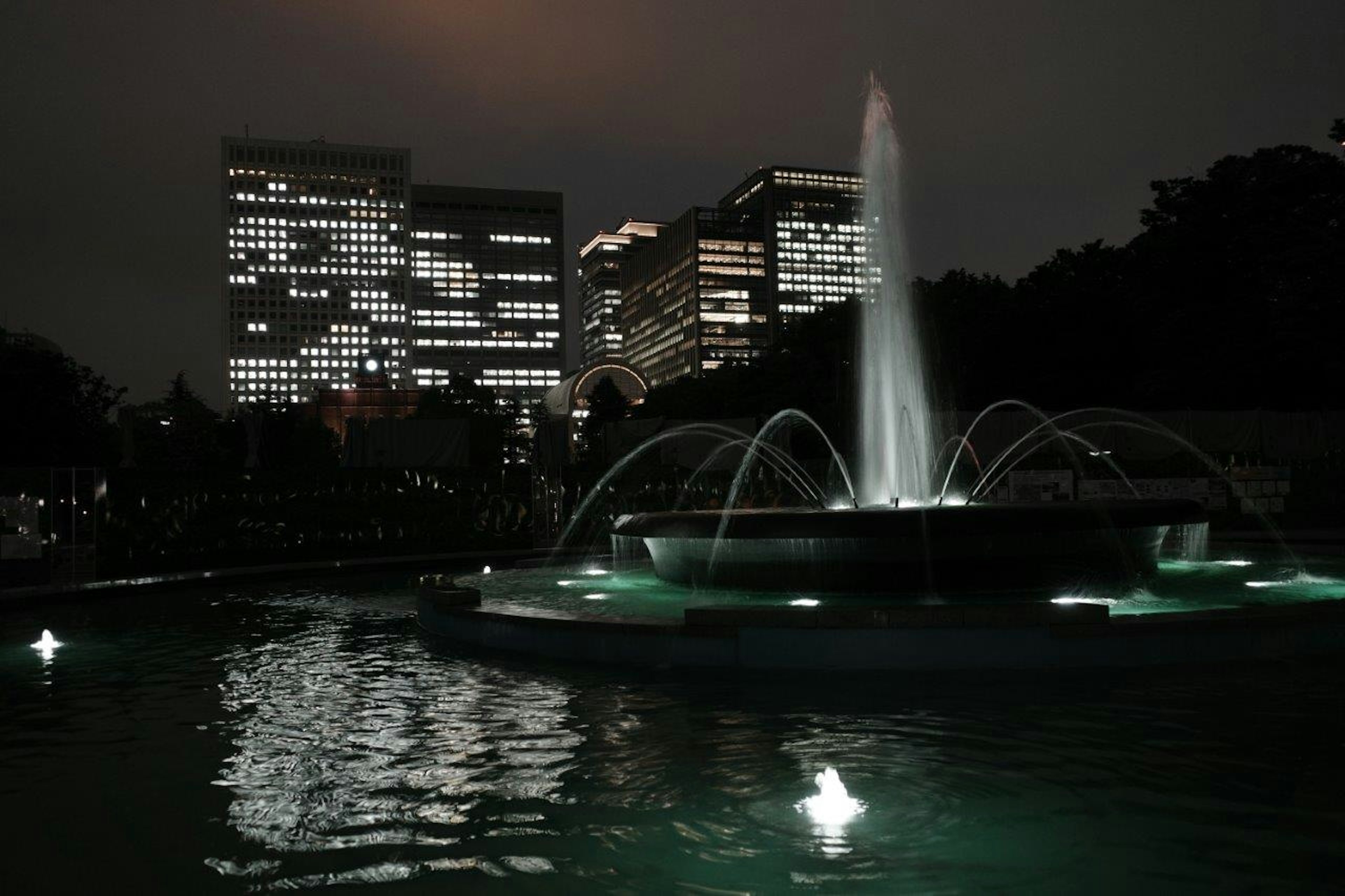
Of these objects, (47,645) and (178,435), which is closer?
(47,645)

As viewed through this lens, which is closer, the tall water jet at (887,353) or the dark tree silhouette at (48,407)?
the tall water jet at (887,353)

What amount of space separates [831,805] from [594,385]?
12227cm

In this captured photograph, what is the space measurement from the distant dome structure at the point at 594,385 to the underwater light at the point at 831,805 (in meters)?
108

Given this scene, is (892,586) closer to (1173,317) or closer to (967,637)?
(967,637)

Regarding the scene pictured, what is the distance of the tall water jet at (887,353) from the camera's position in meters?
18.0

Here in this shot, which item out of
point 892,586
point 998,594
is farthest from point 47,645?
point 998,594

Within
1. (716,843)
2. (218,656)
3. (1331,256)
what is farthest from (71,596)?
(1331,256)

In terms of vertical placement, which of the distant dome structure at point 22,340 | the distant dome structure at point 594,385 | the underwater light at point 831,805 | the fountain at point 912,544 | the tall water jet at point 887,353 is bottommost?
the underwater light at point 831,805

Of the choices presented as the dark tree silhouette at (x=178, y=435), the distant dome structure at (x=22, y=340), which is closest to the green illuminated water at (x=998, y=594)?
the distant dome structure at (x=22, y=340)

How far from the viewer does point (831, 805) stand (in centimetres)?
505

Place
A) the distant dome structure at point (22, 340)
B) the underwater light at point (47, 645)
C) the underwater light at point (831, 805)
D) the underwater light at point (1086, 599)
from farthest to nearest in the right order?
the distant dome structure at point (22, 340)
the underwater light at point (1086, 599)
the underwater light at point (47, 645)
the underwater light at point (831, 805)

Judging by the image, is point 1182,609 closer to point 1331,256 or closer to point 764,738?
point 764,738

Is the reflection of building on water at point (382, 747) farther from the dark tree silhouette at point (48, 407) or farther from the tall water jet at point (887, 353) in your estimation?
the dark tree silhouette at point (48, 407)

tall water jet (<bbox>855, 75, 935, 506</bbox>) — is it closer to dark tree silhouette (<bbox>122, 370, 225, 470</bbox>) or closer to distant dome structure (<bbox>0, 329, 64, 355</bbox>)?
distant dome structure (<bbox>0, 329, 64, 355</bbox>)
